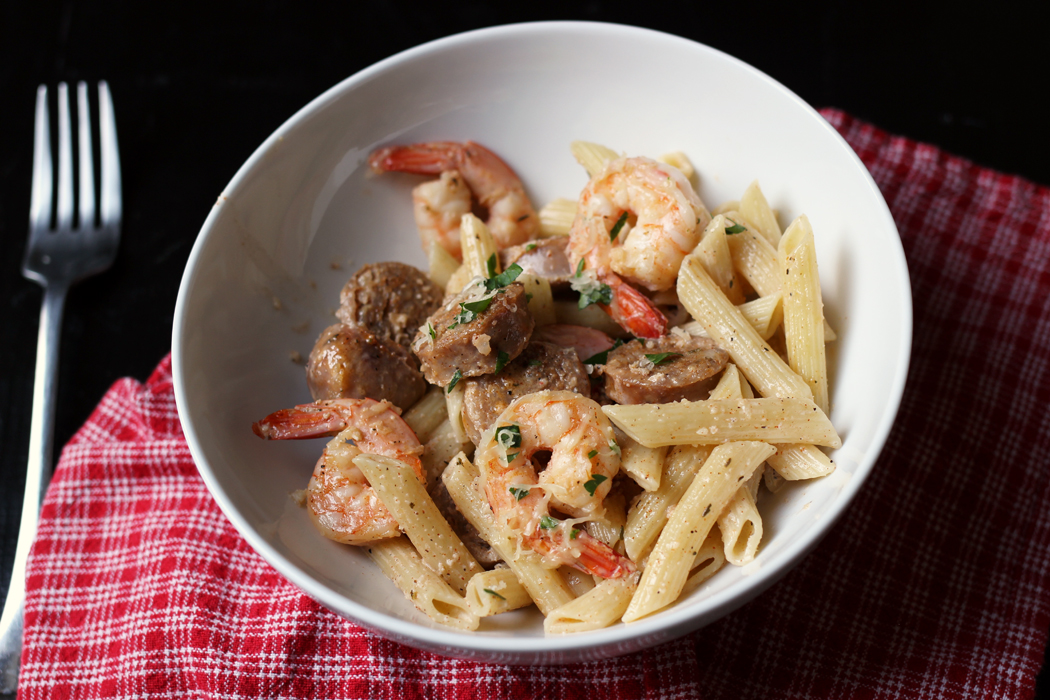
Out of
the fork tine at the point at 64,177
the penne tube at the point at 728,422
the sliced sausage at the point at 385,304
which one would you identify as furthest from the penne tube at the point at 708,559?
the fork tine at the point at 64,177

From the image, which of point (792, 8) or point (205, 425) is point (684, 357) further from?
point (792, 8)

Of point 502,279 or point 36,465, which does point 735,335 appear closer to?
point 502,279

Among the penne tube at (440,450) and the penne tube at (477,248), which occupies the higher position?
the penne tube at (477,248)

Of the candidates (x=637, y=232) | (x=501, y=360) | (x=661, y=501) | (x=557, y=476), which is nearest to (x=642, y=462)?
(x=661, y=501)

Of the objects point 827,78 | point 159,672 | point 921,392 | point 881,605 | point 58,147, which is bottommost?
point 881,605

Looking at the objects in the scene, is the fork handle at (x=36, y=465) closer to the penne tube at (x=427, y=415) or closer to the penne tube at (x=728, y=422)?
the penne tube at (x=427, y=415)

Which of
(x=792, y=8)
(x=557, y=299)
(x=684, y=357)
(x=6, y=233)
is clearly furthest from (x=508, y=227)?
(x=6, y=233)

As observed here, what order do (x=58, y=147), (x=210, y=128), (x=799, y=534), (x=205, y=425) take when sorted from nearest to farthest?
(x=799, y=534), (x=205, y=425), (x=58, y=147), (x=210, y=128)
